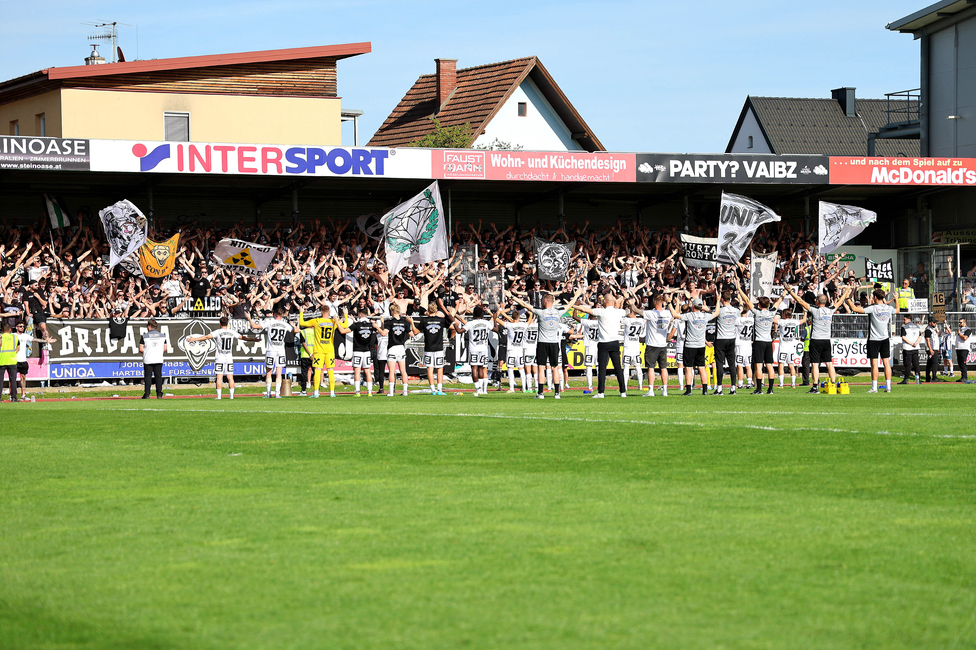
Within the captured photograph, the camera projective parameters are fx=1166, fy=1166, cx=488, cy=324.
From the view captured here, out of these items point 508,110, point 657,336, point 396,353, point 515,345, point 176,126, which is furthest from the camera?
point 508,110

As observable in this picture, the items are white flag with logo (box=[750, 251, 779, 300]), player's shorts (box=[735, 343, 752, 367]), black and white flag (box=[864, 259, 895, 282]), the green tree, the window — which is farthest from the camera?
the green tree

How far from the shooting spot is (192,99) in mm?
39531

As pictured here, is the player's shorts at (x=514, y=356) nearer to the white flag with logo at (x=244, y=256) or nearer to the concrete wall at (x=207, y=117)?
the white flag with logo at (x=244, y=256)

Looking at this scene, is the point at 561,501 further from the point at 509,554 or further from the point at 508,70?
the point at 508,70

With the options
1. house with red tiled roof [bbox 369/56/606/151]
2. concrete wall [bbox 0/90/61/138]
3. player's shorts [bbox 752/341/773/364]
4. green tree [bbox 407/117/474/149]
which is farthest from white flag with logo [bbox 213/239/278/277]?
house with red tiled roof [bbox 369/56/606/151]

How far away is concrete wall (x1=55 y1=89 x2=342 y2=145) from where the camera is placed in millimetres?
37875

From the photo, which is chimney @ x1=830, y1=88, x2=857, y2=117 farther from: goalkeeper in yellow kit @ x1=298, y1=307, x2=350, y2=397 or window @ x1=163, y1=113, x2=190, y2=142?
goalkeeper in yellow kit @ x1=298, y1=307, x2=350, y2=397

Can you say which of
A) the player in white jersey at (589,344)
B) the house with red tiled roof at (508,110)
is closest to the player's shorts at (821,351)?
the player in white jersey at (589,344)

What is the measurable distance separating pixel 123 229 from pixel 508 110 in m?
28.6

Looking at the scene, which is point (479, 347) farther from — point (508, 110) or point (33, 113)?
point (508, 110)

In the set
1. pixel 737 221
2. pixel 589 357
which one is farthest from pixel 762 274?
pixel 589 357

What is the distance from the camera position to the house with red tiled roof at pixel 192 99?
3788 centimetres

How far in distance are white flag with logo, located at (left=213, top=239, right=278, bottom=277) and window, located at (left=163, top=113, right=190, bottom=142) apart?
7918 millimetres

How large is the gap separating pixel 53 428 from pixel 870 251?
32538 millimetres
